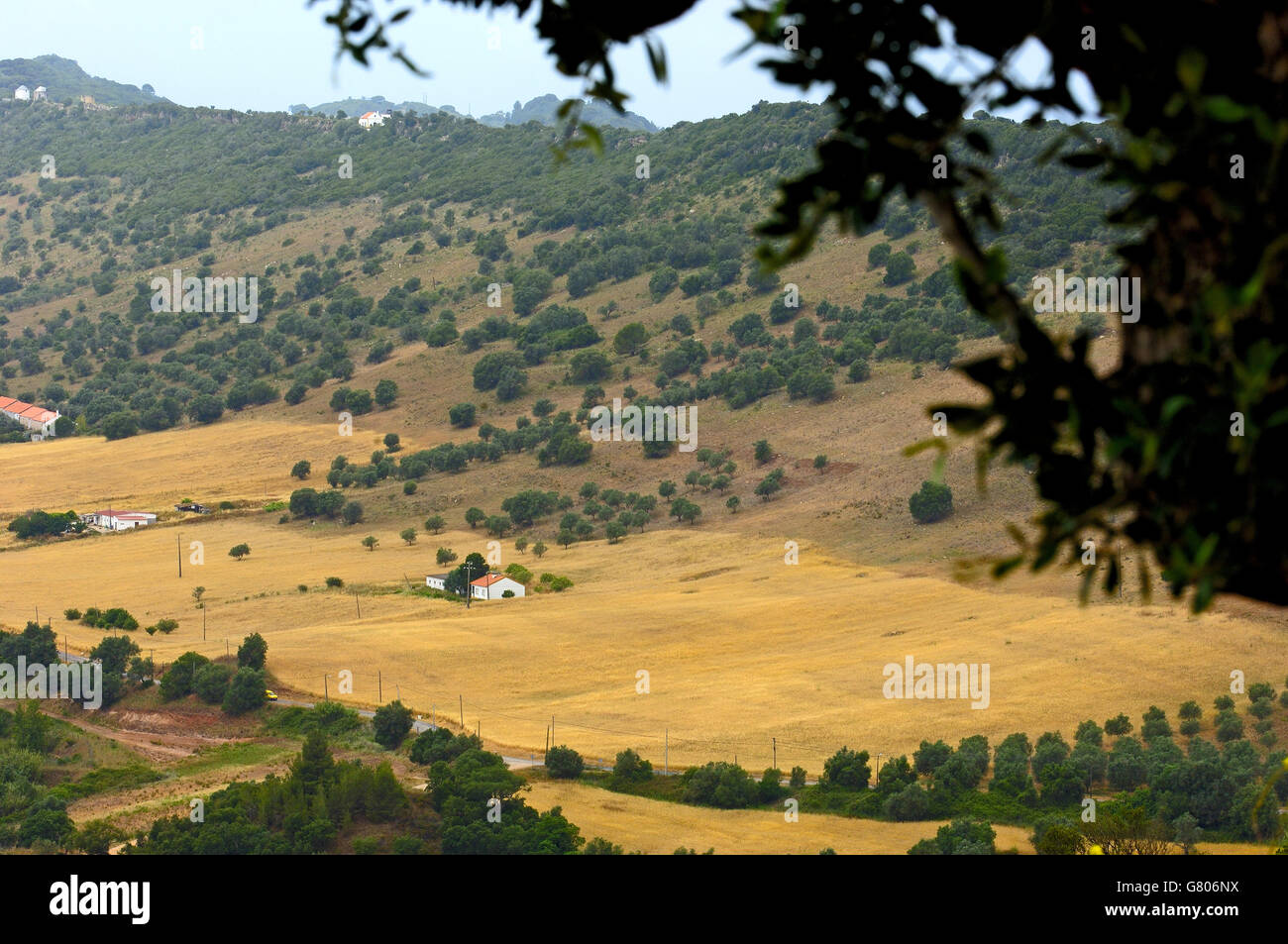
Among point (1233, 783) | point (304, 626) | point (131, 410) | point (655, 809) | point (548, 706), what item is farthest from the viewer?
point (131, 410)

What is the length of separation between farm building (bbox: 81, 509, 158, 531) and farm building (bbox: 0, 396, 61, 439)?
21425 mm

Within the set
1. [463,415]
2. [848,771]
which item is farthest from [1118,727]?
[463,415]

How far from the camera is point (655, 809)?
2514 centimetres

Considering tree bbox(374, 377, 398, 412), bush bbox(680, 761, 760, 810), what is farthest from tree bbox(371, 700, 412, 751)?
tree bbox(374, 377, 398, 412)

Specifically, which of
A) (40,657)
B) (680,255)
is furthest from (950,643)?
(680,255)

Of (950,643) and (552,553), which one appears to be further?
(552,553)

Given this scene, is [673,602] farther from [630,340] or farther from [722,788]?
[630,340]

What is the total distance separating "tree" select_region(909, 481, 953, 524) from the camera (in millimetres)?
45969

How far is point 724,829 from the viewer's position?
23.5 metres

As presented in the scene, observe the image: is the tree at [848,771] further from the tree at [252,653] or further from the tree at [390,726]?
the tree at [252,653]

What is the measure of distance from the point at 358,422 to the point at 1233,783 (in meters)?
54.0

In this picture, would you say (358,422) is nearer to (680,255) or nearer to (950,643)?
(680,255)

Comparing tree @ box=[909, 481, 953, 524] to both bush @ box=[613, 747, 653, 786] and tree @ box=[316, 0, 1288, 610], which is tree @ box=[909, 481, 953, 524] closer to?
bush @ box=[613, 747, 653, 786]

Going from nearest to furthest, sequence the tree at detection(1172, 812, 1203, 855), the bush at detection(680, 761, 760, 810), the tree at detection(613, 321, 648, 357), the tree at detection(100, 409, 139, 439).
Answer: the tree at detection(1172, 812, 1203, 855) < the bush at detection(680, 761, 760, 810) < the tree at detection(613, 321, 648, 357) < the tree at detection(100, 409, 139, 439)
